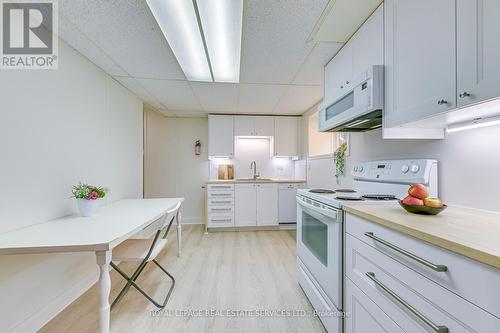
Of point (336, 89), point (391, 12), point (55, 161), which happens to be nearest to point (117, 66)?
point (55, 161)

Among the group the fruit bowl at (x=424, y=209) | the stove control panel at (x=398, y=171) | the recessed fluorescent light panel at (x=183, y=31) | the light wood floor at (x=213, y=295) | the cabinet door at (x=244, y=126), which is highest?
the recessed fluorescent light panel at (x=183, y=31)

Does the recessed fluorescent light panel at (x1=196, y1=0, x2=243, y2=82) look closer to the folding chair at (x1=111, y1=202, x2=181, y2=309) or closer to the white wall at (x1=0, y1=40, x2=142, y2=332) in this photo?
the white wall at (x1=0, y1=40, x2=142, y2=332)

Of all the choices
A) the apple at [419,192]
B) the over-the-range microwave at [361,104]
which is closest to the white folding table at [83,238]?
the apple at [419,192]

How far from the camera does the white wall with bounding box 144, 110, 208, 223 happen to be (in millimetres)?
4316

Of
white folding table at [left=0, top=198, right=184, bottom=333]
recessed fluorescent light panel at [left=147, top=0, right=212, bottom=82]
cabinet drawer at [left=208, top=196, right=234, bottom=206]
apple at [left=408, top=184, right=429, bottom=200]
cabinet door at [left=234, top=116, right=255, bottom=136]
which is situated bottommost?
cabinet drawer at [left=208, top=196, right=234, bottom=206]

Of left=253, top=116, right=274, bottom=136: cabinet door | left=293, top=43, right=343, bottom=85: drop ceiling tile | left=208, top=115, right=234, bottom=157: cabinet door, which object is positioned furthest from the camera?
left=253, top=116, right=274, bottom=136: cabinet door

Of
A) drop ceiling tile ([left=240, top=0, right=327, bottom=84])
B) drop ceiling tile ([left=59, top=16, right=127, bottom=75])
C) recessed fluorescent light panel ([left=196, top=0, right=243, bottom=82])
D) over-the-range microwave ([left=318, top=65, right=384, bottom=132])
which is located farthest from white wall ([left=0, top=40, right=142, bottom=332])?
over-the-range microwave ([left=318, top=65, right=384, bottom=132])

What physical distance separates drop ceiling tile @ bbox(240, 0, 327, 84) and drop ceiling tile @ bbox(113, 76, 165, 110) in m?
1.40

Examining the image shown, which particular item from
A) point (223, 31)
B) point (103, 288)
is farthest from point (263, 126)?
point (103, 288)

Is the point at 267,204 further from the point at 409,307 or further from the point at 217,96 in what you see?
the point at 409,307

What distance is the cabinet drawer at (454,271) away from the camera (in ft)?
1.80

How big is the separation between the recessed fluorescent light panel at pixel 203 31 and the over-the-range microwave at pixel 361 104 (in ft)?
3.11

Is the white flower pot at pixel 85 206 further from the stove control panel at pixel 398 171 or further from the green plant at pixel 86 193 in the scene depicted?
the stove control panel at pixel 398 171

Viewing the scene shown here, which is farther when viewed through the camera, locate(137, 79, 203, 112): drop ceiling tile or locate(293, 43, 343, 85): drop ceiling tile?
locate(137, 79, 203, 112): drop ceiling tile
